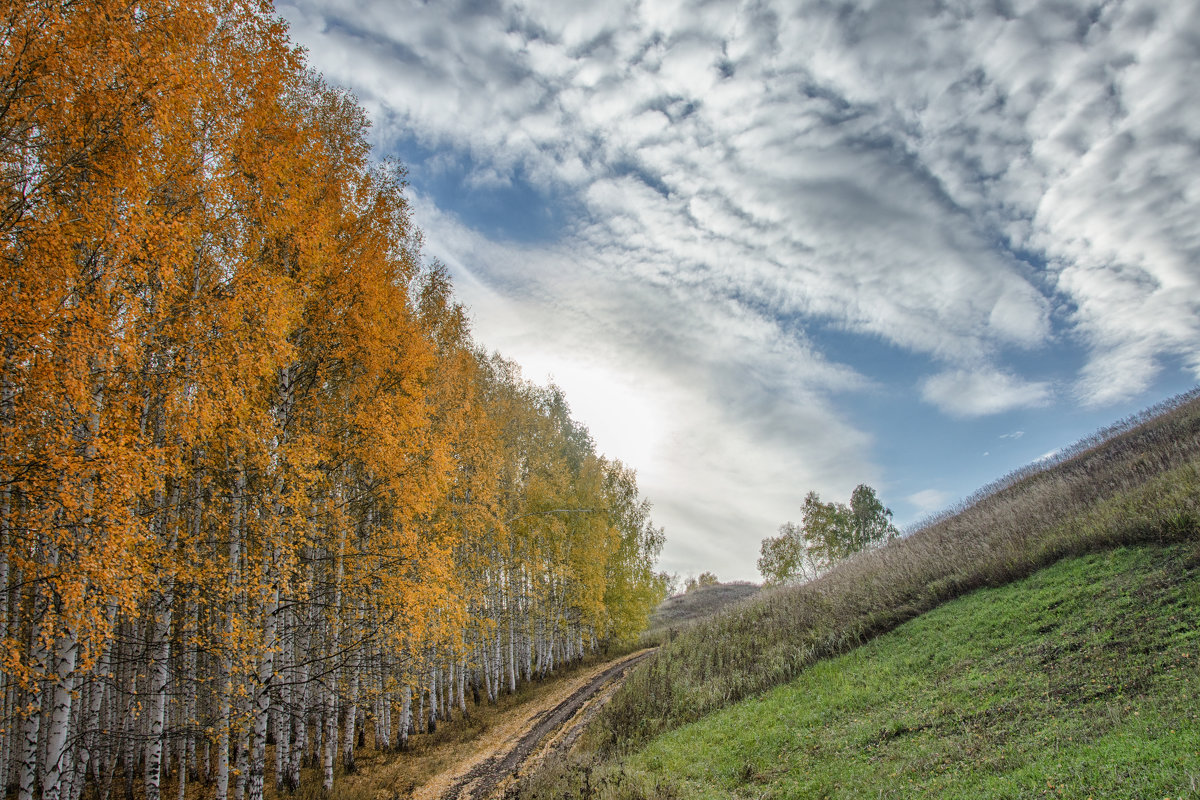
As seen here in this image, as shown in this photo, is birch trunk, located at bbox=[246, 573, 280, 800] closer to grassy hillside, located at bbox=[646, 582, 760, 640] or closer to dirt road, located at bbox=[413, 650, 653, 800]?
dirt road, located at bbox=[413, 650, 653, 800]

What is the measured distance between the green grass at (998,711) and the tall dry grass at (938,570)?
971 millimetres

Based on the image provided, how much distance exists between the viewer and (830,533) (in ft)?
161

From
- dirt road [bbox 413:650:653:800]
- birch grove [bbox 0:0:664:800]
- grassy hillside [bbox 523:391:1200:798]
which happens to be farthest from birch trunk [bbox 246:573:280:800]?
grassy hillside [bbox 523:391:1200:798]

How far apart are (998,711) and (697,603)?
5099 centimetres

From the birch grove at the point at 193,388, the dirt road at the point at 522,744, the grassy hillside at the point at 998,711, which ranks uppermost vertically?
the birch grove at the point at 193,388

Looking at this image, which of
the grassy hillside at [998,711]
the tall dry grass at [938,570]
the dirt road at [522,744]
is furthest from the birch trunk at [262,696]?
the tall dry grass at [938,570]

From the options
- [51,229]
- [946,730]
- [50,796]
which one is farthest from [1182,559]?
[51,229]

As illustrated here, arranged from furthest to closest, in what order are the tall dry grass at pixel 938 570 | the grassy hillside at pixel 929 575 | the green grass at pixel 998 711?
1. the tall dry grass at pixel 938 570
2. the grassy hillside at pixel 929 575
3. the green grass at pixel 998 711

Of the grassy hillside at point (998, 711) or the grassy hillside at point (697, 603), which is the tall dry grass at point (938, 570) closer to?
the grassy hillside at point (998, 711)

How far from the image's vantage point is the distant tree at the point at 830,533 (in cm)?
4916

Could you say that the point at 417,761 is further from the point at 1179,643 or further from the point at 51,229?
the point at 1179,643

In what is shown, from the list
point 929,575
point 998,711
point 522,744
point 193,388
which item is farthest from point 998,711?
point 193,388

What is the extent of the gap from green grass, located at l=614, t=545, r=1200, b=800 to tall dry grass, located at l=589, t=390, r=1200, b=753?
0.97 meters

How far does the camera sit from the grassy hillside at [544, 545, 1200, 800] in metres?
5.85
